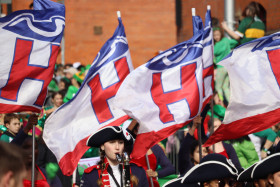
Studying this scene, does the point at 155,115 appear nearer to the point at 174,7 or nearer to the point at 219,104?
the point at 219,104

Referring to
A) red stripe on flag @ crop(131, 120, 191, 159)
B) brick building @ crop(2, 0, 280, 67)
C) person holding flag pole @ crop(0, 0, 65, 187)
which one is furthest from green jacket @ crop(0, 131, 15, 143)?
brick building @ crop(2, 0, 280, 67)

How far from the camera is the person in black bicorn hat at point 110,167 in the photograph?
6.99m

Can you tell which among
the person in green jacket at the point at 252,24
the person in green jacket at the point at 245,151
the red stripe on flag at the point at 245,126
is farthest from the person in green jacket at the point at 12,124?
the person in green jacket at the point at 252,24

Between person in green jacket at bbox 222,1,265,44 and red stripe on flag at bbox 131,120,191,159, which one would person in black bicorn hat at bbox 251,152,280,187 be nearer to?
red stripe on flag at bbox 131,120,191,159

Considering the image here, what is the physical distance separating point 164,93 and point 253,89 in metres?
1.06

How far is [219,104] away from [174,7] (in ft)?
38.7

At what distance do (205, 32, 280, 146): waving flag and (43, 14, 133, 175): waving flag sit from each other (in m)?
1.41

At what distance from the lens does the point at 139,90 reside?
316 inches

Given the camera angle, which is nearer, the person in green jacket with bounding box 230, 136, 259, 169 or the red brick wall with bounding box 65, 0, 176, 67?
the person in green jacket with bounding box 230, 136, 259, 169

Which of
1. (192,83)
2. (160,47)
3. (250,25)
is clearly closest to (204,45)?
(192,83)

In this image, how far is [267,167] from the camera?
5918 millimetres

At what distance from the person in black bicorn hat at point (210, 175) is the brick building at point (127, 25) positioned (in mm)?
16736

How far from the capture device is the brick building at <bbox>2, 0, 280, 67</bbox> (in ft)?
76.2

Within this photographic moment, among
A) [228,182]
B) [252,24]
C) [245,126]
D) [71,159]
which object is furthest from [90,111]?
[252,24]
